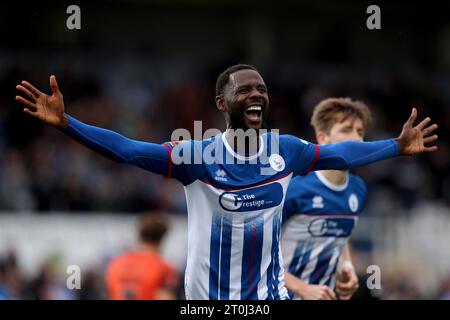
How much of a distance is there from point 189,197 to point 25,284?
26.5ft

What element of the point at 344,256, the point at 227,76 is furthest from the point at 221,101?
the point at 344,256

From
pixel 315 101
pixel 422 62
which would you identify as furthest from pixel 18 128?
pixel 422 62

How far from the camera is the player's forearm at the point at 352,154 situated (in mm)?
6090

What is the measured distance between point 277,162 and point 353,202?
210 centimetres

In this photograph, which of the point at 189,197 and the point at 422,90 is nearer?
the point at 189,197

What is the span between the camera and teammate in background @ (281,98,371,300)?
753 cm

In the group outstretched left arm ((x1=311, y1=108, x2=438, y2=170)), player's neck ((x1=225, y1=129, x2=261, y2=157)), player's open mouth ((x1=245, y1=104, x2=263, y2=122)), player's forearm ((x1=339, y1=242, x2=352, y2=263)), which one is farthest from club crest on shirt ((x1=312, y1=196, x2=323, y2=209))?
player's open mouth ((x1=245, y1=104, x2=263, y2=122))

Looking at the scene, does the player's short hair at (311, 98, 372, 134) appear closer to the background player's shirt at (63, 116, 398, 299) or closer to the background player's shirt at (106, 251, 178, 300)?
the background player's shirt at (63, 116, 398, 299)

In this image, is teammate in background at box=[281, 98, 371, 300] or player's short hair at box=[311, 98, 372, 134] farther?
player's short hair at box=[311, 98, 372, 134]

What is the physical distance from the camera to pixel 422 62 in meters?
24.6

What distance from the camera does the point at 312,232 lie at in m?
7.55

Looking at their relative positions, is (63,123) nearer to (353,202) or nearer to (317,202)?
(317,202)

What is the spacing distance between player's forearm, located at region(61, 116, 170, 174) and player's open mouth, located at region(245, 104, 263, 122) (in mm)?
614

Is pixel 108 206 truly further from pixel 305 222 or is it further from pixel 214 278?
pixel 214 278
